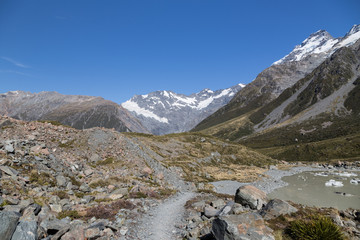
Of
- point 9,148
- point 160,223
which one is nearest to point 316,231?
point 160,223

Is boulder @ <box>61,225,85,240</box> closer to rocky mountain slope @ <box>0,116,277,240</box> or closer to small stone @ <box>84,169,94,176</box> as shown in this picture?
rocky mountain slope @ <box>0,116,277,240</box>

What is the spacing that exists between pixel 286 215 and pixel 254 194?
5924mm

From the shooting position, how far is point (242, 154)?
11362 centimetres

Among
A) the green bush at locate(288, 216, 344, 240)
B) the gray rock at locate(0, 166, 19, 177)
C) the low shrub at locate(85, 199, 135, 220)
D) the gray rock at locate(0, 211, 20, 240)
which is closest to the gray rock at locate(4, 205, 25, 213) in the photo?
the gray rock at locate(0, 211, 20, 240)

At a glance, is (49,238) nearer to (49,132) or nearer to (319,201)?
(49,132)

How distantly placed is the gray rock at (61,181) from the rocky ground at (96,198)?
12 cm

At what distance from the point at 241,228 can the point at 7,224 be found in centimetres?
1342

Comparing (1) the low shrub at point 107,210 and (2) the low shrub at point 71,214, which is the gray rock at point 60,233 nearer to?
(2) the low shrub at point 71,214

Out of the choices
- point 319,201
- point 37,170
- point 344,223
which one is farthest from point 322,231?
point 319,201

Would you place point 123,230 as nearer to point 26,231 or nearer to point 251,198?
point 26,231

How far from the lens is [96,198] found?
80.6 ft

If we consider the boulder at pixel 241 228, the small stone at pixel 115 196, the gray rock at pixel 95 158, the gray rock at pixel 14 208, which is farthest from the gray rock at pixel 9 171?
the boulder at pixel 241 228

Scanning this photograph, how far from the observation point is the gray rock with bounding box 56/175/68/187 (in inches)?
1061

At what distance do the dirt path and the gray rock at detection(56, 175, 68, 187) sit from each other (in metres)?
12.7
